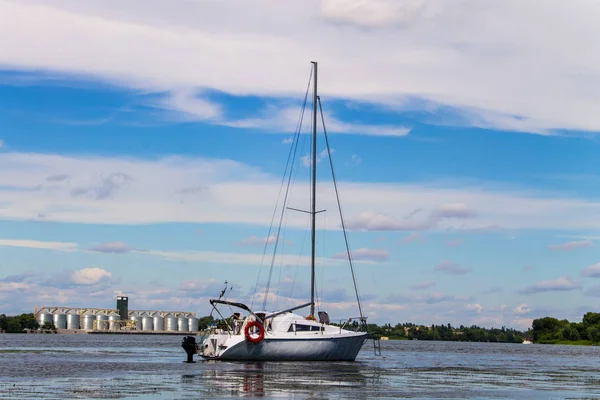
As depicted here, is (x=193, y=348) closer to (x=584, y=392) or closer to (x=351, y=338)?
(x=351, y=338)

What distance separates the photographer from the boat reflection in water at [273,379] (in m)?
50.9

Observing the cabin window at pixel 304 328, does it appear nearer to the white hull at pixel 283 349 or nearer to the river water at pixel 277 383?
the white hull at pixel 283 349

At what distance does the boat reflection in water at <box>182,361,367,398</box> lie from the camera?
5091 cm

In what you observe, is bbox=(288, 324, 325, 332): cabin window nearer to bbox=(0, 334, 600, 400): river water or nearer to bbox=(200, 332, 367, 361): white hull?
bbox=(200, 332, 367, 361): white hull

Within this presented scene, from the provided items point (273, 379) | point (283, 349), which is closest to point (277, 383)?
point (273, 379)

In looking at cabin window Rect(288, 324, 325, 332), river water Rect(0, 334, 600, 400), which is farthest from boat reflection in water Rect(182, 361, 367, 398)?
cabin window Rect(288, 324, 325, 332)

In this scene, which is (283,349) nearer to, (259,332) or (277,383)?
(259,332)

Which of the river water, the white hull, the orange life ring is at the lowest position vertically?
the river water

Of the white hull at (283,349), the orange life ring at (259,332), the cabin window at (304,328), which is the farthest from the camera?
the cabin window at (304,328)

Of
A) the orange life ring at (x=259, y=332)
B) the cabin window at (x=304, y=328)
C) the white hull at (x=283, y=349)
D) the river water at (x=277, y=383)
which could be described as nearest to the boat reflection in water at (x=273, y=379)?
the river water at (x=277, y=383)

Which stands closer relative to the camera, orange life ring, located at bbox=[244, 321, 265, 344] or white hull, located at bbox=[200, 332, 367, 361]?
orange life ring, located at bbox=[244, 321, 265, 344]

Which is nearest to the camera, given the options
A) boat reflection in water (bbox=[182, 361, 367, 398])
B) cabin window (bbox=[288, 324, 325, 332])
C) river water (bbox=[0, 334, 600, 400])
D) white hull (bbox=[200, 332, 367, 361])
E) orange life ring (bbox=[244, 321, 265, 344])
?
river water (bbox=[0, 334, 600, 400])

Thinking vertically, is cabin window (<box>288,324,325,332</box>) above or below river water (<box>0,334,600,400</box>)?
above

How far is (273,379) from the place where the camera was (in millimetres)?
59438
